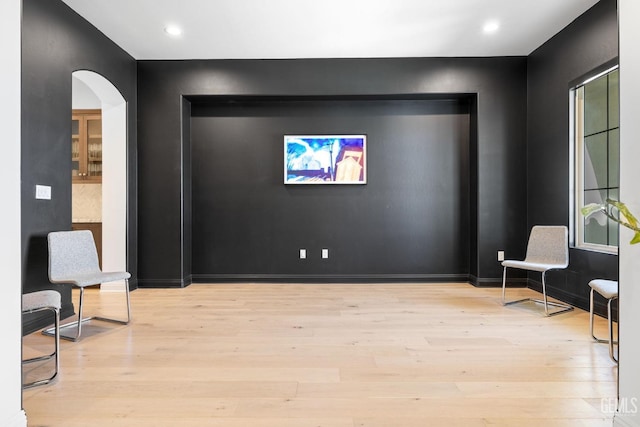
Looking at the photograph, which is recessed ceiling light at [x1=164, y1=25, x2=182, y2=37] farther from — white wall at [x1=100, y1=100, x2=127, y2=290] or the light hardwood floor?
the light hardwood floor

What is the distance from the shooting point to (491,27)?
3824 mm

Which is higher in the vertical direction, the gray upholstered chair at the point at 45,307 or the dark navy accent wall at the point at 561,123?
the dark navy accent wall at the point at 561,123

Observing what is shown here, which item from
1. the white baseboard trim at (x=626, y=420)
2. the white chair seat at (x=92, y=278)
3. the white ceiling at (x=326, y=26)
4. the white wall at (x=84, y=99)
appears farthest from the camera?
the white wall at (x=84, y=99)

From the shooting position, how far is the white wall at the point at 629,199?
4.56ft

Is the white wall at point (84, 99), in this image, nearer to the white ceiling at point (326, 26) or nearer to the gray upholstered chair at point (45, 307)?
the white ceiling at point (326, 26)

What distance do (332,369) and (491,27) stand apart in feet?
12.0

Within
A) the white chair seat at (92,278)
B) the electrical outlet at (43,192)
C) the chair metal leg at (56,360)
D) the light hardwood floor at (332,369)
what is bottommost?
the light hardwood floor at (332,369)

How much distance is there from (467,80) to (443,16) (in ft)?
3.83

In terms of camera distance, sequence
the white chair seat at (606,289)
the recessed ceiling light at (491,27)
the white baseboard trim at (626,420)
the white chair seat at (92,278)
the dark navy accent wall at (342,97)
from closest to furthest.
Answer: the white baseboard trim at (626,420) < the white chair seat at (606,289) < the white chair seat at (92,278) < the recessed ceiling light at (491,27) < the dark navy accent wall at (342,97)

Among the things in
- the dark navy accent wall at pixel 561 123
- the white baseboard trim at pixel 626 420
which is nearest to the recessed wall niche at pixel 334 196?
the dark navy accent wall at pixel 561 123

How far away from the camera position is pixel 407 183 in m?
4.81
